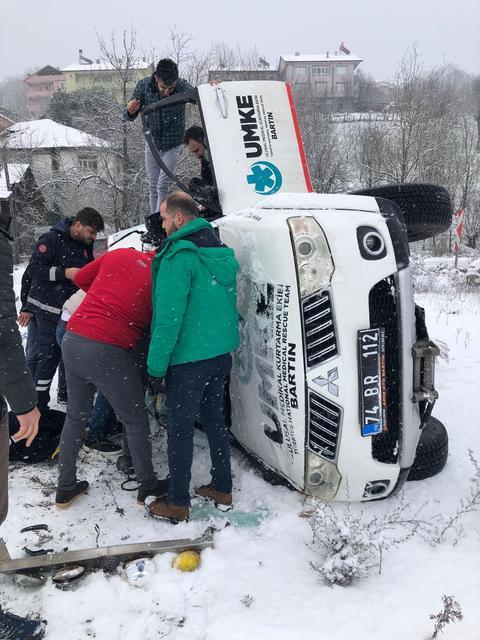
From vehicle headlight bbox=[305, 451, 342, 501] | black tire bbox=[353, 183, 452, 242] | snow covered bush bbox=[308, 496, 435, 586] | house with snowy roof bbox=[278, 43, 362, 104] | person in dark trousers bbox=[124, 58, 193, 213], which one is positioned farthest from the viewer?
house with snowy roof bbox=[278, 43, 362, 104]

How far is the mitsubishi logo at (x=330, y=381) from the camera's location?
2654 millimetres

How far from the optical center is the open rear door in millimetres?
4195

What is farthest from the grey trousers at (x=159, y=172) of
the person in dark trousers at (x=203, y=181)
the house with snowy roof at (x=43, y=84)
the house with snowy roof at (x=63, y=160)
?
the house with snowy roof at (x=43, y=84)

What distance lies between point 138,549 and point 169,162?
4.07 meters

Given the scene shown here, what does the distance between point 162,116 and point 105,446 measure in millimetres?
3239

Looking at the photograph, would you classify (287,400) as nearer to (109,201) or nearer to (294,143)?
(294,143)

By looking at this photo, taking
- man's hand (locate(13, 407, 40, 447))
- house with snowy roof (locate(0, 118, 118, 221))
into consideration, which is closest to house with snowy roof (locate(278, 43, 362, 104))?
house with snowy roof (locate(0, 118, 118, 221))

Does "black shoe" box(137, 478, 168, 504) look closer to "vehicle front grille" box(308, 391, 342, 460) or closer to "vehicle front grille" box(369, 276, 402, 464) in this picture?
"vehicle front grille" box(308, 391, 342, 460)

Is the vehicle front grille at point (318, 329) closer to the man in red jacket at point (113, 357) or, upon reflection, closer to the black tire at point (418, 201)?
the man in red jacket at point (113, 357)

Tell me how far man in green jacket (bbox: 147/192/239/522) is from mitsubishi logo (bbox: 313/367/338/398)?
21.4 inches

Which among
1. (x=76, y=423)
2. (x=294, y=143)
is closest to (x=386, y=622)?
(x=76, y=423)

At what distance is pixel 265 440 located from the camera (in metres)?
3.18

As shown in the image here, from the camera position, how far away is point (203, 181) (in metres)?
4.59

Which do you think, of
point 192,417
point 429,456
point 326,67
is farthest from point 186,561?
point 326,67
